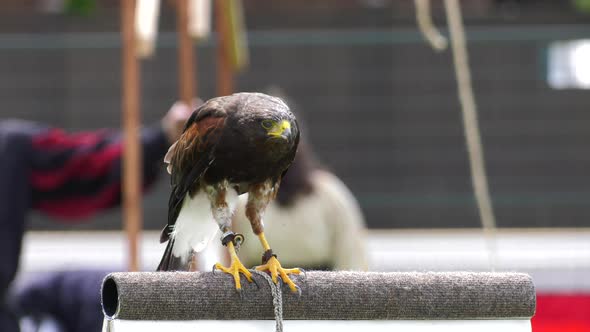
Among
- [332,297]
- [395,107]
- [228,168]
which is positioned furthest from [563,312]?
[395,107]

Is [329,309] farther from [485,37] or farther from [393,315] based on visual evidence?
[485,37]

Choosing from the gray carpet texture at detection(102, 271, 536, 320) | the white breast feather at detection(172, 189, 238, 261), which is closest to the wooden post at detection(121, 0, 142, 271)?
the white breast feather at detection(172, 189, 238, 261)

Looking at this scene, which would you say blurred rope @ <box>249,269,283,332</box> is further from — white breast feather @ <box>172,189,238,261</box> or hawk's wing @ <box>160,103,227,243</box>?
white breast feather @ <box>172,189,238,261</box>

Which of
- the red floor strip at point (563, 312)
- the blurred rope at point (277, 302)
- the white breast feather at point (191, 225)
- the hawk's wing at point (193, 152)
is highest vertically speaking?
the hawk's wing at point (193, 152)

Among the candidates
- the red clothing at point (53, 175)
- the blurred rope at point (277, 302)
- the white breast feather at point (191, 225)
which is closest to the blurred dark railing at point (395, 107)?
the red clothing at point (53, 175)

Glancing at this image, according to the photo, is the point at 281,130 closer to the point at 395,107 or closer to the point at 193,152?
the point at 193,152

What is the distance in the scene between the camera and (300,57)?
7742 millimetres

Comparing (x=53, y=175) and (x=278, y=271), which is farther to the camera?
(x=53, y=175)

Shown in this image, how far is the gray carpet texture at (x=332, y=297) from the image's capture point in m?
1.71

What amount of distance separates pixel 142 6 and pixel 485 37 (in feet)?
15.3

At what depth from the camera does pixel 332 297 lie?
180 centimetres

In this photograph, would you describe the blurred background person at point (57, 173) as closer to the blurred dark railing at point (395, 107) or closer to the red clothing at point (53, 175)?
the red clothing at point (53, 175)

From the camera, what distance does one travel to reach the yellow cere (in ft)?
6.53

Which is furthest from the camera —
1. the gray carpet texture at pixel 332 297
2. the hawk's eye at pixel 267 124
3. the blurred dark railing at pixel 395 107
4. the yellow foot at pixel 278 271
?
the blurred dark railing at pixel 395 107
